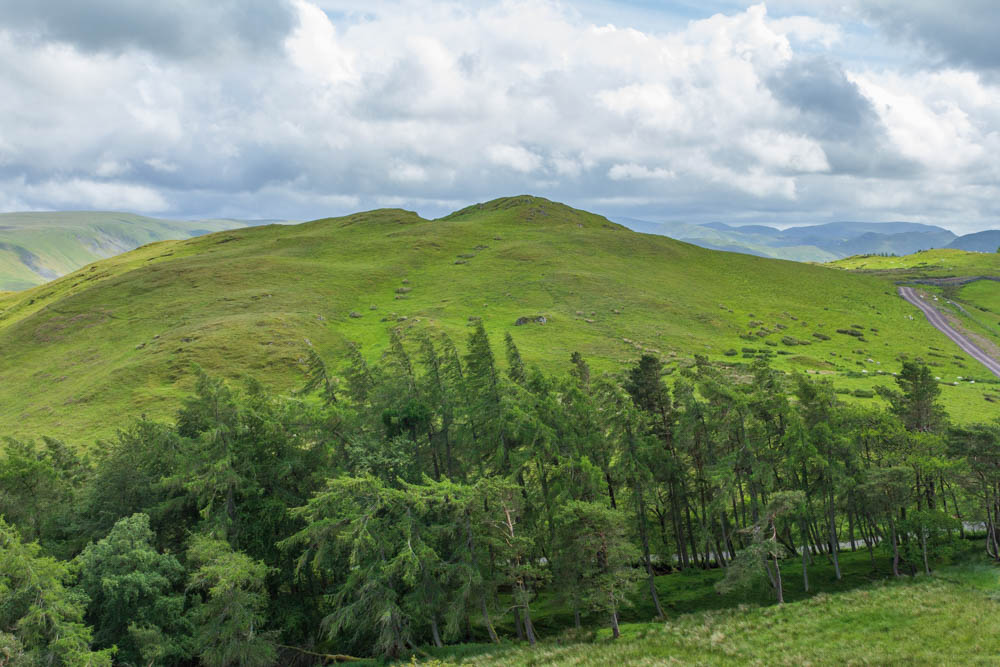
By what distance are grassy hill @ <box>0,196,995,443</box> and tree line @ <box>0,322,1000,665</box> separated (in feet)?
129

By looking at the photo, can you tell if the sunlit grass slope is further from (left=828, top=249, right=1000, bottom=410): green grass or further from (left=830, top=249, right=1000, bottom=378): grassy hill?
(left=830, top=249, right=1000, bottom=378): grassy hill

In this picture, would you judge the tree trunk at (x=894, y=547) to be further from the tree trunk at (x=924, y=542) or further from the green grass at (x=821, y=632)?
the tree trunk at (x=924, y=542)

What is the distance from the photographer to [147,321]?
355 ft

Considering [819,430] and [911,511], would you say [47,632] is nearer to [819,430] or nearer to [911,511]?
[819,430]

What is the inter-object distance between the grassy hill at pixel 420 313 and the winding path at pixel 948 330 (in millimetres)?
4154

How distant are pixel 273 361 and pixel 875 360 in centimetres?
11039

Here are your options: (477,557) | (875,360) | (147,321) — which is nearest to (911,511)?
(477,557)

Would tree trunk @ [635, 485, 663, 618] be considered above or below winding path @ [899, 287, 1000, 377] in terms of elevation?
below

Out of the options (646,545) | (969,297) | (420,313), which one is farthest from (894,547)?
(969,297)

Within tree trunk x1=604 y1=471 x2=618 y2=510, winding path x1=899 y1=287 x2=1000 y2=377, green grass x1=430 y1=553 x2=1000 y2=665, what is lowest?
green grass x1=430 y1=553 x2=1000 y2=665

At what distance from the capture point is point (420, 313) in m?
111

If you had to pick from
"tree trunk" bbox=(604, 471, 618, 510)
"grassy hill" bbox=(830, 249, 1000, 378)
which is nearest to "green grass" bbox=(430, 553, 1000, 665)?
"tree trunk" bbox=(604, 471, 618, 510)

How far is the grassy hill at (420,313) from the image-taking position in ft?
268

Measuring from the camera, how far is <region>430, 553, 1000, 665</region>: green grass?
24891 mm
